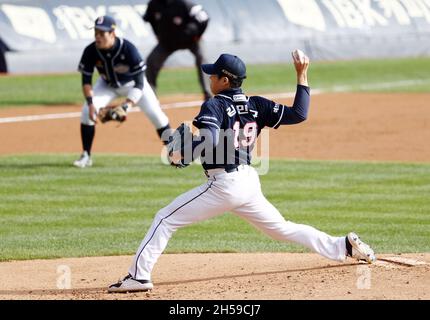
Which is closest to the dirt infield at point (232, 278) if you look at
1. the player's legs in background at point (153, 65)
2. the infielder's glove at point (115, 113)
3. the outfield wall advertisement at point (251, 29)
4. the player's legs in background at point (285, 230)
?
the player's legs in background at point (285, 230)

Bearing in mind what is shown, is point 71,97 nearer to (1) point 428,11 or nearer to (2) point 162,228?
(1) point 428,11

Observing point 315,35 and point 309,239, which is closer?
point 309,239

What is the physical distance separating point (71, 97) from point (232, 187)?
1475 centimetres

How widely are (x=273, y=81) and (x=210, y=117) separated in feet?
57.3

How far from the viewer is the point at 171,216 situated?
7098mm

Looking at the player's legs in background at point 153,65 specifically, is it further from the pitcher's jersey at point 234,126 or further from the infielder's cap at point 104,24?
the pitcher's jersey at point 234,126

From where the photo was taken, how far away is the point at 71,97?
21406 mm

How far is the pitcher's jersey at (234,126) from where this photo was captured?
695cm

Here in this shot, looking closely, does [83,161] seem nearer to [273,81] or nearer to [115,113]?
[115,113]

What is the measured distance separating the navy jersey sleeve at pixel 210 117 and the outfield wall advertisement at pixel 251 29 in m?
16.8

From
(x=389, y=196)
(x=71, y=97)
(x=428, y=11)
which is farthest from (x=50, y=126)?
(x=428, y=11)

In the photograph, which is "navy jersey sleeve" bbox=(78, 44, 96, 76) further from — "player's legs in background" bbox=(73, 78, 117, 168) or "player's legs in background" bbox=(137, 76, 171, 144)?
"player's legs in background" bbox=(137, 76, 171, 144)

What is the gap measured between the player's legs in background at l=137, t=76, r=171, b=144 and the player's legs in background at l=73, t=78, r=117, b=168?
1.38 feet

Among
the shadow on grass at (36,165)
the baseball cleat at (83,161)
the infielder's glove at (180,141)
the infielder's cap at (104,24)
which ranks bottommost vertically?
the shadow on grass at (36,165)
